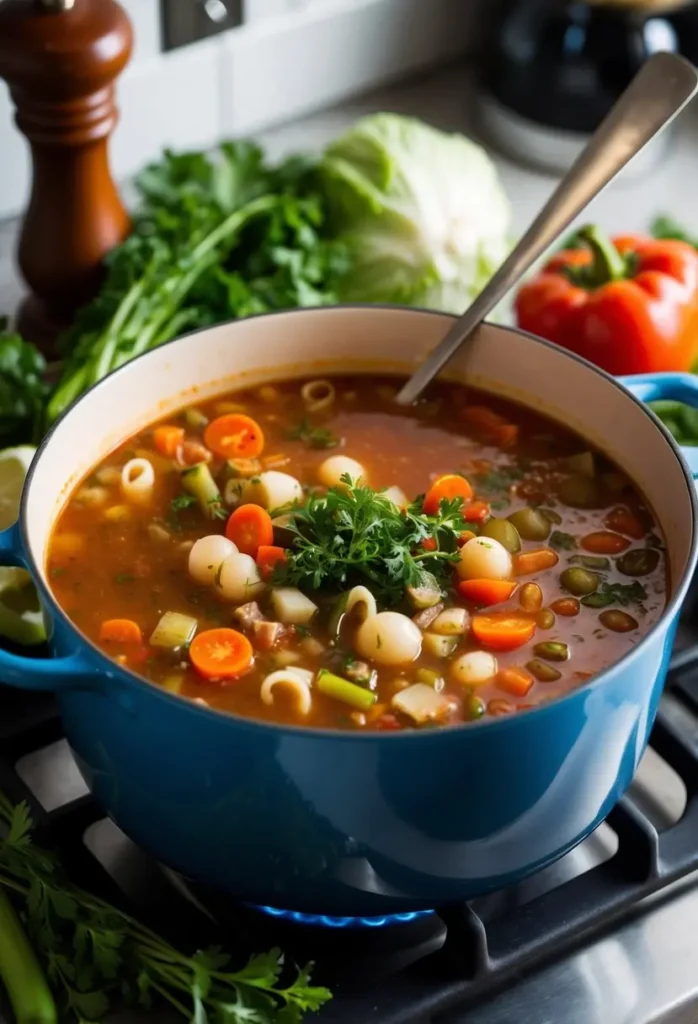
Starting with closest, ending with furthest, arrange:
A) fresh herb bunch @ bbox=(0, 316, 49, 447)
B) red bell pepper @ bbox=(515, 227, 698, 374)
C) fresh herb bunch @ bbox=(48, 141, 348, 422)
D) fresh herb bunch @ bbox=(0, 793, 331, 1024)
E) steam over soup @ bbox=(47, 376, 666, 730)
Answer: fresh herb bunch @ bbox=(0, 793, 331, 1024) < steam over soup @ bbox=(47, 376, 666, 730) < fresh herb bunch @ bbox=(0, 316, 49, 447) < fresh herb bunch @ bbox=(48, 141, 348, 422) < red bell pepper @ bbox=(515, 227, 698, 374)

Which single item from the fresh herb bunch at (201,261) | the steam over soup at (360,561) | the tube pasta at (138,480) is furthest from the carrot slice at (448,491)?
the fresh herb bunch at (201,261)

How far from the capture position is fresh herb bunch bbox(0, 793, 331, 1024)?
1.17 meters

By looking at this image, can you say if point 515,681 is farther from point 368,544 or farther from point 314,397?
point 314,397

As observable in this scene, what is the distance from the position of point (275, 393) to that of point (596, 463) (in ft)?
1.29

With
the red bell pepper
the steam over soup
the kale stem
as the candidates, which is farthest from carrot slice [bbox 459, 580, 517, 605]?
the red bell pepper

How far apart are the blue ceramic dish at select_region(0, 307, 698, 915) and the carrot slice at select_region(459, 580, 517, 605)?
0.17 metres

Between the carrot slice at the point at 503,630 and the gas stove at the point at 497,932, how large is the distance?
21 cm

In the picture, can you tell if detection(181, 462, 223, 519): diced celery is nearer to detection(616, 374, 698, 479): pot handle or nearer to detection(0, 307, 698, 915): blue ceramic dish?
detection(0, 307, 698, 915): blue ceramic dish

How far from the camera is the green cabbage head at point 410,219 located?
2180 millimetres

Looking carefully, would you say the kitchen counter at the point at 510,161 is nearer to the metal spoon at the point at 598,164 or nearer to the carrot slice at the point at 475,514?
the metal spoon at the point at 598,164

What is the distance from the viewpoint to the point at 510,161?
2660 mm

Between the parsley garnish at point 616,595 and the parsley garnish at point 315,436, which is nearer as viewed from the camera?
the parsley garnish at point 616,595

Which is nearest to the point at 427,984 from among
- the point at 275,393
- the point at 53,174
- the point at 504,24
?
the point at 275,393

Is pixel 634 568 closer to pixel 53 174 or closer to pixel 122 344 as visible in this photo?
pixel 122 344
